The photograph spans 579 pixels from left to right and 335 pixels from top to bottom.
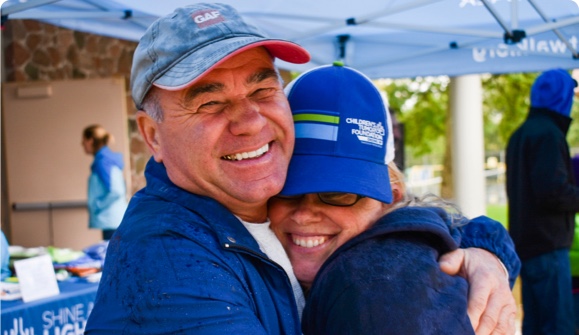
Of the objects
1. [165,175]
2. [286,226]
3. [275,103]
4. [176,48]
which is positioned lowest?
[286,226]

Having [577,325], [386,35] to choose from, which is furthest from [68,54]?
[577,325]

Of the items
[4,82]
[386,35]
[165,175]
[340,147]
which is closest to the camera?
[165,175]

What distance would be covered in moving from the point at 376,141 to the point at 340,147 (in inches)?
4.1

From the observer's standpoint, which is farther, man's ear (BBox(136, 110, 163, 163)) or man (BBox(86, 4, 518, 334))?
man's ear (BBox(136, 110, 163, 163))

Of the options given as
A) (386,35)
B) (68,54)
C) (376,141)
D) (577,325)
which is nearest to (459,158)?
(386,35)

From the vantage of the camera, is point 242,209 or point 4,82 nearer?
point 242,209

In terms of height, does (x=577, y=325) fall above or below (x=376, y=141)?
below

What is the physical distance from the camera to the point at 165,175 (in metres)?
1.50

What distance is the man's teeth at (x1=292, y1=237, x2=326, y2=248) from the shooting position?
1.61m

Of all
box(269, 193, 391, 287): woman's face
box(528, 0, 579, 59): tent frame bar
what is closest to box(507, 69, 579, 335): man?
box(528, 0, 579, 59): tent frame bar

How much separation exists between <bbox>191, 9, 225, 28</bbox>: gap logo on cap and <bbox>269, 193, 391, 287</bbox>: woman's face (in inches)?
18.2

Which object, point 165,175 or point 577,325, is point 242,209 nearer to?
point 165,175

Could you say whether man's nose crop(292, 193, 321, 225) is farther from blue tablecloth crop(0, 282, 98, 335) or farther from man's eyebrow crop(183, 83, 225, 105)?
blue tablecloth crop(0, 282, 98, 335)

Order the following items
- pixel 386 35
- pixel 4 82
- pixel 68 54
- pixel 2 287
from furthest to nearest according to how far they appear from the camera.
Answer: pixel 68 54, pixel 4 82, pixel 386 35, pixel 2 287
